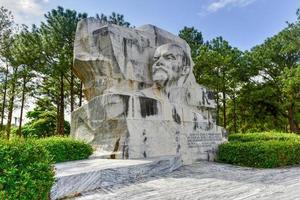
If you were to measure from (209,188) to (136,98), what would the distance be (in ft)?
10.3

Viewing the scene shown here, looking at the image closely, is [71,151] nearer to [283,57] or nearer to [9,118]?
[9,118]

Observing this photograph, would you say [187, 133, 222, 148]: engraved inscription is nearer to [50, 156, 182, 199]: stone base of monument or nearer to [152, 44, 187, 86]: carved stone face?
[152, 44, 187, 86]: carved stone face

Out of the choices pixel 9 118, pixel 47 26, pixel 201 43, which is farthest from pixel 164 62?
A: pixel 9 118

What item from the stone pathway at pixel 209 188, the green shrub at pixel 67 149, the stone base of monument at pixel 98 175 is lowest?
the stone pathway at pixel 209 188

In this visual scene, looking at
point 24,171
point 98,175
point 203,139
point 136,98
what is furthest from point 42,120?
point 24,171

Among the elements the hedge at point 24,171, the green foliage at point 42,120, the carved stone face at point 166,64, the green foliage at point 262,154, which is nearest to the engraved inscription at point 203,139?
the green foliage at point 262,154

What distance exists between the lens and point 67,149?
6.50m

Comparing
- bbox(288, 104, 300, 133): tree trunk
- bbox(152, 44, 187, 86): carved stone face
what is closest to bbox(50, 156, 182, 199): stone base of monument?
bbox(152, 44, 187, 86): carved stone face

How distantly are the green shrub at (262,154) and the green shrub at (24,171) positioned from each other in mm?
5816

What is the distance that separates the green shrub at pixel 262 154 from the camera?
775 cm

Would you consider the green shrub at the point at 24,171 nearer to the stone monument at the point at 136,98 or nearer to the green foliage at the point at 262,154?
the stone monument at the point at 136,98

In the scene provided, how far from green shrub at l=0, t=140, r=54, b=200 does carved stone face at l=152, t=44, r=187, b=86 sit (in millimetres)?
5019

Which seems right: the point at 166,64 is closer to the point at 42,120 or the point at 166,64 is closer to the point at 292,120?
the point at 42,120

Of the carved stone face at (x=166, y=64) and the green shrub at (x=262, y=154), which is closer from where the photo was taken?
the green shrub at (x=262, y=154)
